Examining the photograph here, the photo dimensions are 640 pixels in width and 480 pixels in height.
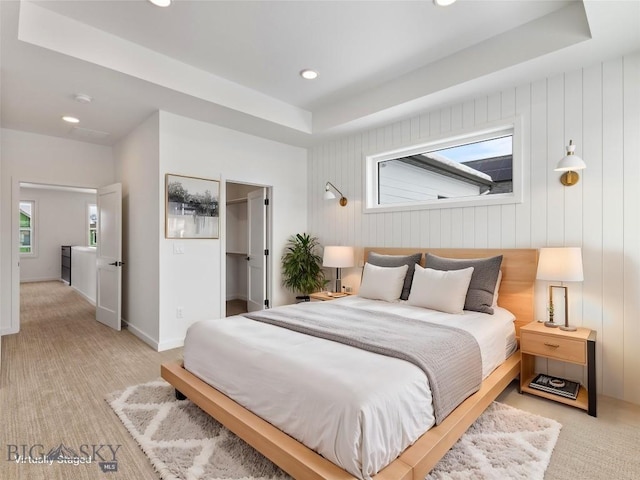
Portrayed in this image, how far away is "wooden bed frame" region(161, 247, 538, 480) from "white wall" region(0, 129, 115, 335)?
3.48 metres

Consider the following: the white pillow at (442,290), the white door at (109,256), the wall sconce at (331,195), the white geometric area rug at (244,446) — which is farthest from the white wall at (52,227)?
the white pillow at (442,290)

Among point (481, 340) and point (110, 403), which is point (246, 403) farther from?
point (481, 340)

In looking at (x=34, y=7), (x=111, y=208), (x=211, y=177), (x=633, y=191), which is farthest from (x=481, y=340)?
(x=111, y=208)

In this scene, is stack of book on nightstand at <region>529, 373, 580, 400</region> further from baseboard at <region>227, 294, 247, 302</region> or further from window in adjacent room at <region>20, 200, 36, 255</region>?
window in adjacent room at <region>20, 200, 36, 255</region>

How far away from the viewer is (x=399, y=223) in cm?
401

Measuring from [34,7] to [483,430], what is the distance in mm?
4249

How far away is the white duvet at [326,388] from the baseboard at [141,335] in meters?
1.72

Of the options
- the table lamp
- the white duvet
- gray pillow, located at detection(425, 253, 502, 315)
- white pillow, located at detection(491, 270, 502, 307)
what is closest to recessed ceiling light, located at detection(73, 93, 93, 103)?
the white duvet

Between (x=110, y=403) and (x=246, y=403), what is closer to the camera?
(x=246, y=403)

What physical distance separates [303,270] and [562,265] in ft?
10.1

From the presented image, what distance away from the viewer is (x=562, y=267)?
2.58 metres

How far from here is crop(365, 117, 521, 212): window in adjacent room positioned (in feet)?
10.9

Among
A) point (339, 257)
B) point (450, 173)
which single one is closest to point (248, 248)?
point (339, 257)

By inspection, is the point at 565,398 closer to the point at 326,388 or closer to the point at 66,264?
the point at 326,388
